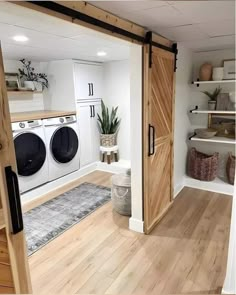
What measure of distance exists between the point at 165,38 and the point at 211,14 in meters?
0.86

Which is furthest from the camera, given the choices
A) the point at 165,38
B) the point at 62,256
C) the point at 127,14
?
the point at 165,38

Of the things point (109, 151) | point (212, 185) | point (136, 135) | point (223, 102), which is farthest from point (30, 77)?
point (212, 185)

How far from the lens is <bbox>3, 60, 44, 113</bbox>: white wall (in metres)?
3.73

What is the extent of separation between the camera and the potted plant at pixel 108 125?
4449mm

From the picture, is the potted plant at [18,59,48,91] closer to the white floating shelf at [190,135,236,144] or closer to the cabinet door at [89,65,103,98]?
the cabinet door at [89,65,103,98]

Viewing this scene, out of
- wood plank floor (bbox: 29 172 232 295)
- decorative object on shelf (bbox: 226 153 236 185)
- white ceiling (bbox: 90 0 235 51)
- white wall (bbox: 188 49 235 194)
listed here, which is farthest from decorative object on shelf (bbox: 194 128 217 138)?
white ceiling (bbox: 90 0 235 51)

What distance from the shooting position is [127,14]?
1717 mm

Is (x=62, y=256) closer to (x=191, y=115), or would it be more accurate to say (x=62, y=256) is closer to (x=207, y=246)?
(x=207, y=246)

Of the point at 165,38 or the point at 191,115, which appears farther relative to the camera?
the point at 191,115

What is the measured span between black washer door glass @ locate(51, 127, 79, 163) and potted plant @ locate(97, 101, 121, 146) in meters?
0.60

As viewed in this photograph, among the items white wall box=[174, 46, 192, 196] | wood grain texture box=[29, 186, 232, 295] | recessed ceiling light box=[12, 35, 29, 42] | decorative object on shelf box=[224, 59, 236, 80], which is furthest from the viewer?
decorative object on shelf box=[224, 59, 236, 80]

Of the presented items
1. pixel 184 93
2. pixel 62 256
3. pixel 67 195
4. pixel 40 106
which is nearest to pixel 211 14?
pixel 184 93

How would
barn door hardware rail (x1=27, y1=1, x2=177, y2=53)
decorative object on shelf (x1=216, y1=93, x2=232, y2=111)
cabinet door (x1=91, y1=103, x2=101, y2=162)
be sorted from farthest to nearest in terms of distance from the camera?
cabinet door (x1=91, y1=103, x2=101, y2=162), decorative object on shelf (x1=216, y1=93, x2=232, y2=111), barn door hardware rail (x1=27, y1=1, x2=177, y2=53)

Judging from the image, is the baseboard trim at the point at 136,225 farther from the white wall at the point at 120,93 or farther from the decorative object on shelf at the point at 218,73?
the decorative object on shelf at the point at 218,73
